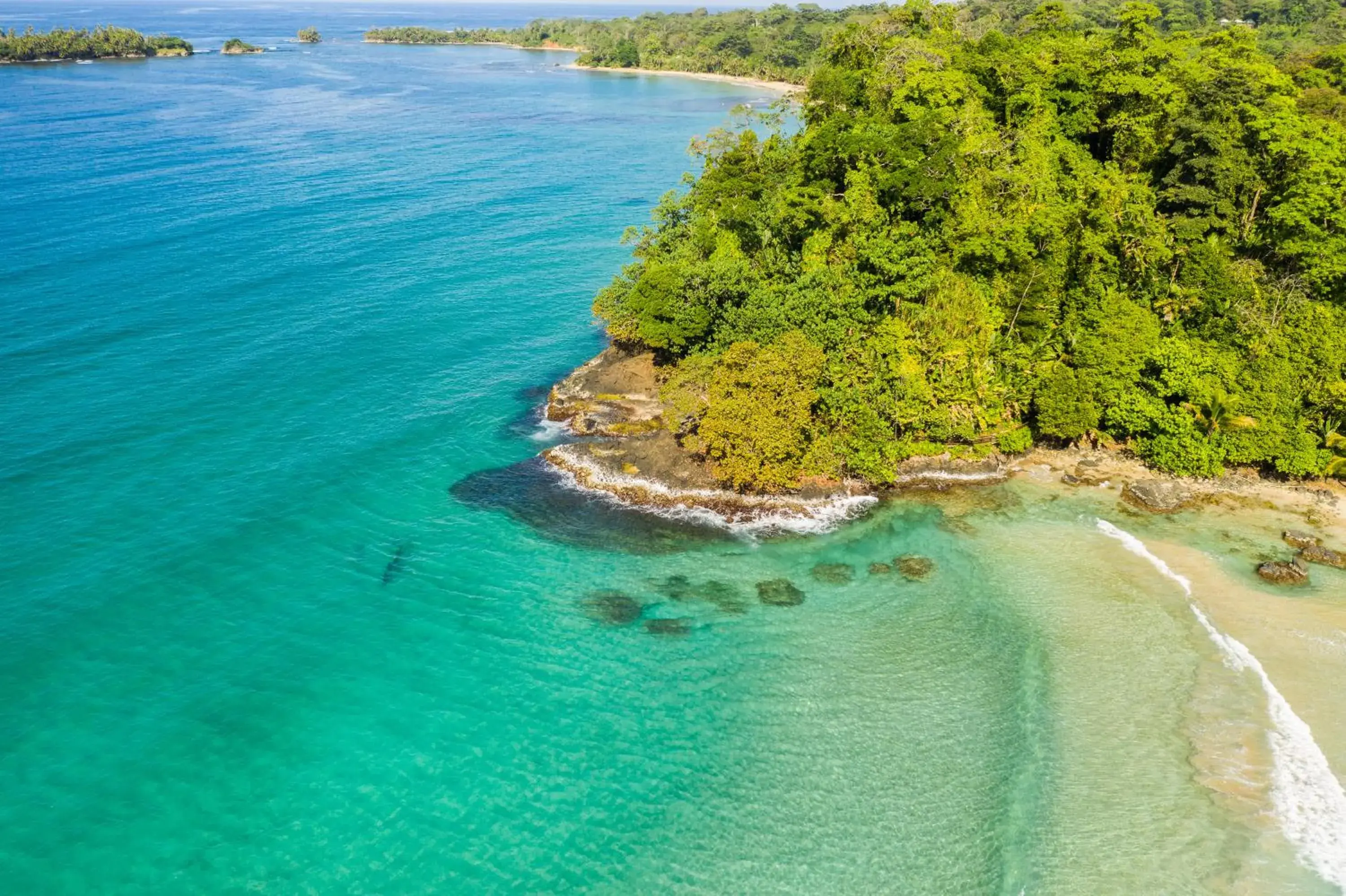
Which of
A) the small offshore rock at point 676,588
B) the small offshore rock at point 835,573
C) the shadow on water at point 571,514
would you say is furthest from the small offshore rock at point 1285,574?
the small offshore rock at point 676,588

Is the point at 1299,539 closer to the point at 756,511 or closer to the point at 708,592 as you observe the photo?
the point at 756,511

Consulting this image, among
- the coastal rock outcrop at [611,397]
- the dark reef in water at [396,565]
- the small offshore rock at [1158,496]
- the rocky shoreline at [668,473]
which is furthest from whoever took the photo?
the coastal rock outcrop at [611,397]

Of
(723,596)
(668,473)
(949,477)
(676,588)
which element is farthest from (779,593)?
(949,477)

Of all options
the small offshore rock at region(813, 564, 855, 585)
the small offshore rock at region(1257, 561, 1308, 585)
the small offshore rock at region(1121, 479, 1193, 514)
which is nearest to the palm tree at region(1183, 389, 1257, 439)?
the small offshore rock at region(1121, 479, 1193, 514)

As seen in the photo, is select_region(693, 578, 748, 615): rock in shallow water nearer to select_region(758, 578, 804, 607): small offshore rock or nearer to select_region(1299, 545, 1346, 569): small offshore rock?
select_region(758, 578, 804, 607): small offshore rock

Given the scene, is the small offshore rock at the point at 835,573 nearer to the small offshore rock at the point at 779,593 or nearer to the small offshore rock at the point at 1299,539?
the small offshore rock at the point at 779,593

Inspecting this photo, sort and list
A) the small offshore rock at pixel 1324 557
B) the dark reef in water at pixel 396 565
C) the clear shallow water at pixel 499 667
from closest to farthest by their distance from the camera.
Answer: the clear shallow water at pixel 499 667
the small offshore rock at pixel 1324 557
the dark reef in water at pixel 396 565

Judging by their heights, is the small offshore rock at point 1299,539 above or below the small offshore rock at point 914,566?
above

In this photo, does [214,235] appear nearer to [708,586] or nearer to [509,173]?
[509,173]
